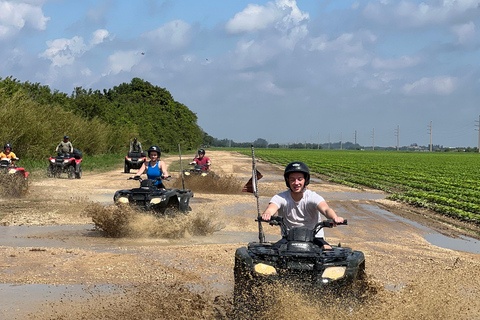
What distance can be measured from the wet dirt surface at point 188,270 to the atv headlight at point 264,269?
0.22 meters

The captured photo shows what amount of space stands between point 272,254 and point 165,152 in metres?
92.9

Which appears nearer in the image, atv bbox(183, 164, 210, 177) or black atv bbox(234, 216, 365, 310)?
black atv bbox(234, 216, 365, 310)

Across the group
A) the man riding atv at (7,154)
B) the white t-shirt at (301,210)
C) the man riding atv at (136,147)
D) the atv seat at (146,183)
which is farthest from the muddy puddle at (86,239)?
the man riding atv at (136,147)

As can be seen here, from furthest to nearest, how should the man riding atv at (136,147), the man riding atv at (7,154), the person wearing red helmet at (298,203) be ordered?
1. the man riding atv at (136,147)
2. the man riding atv at (7,154)
3. the person wearing red helmet at (298,203)

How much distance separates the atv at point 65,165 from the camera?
28.6 metres

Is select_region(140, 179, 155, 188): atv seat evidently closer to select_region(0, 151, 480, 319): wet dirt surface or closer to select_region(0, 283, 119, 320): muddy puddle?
select_region(0, 151, 480, 319): wet dirt surface

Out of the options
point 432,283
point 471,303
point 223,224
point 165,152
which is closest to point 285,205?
point 432,283

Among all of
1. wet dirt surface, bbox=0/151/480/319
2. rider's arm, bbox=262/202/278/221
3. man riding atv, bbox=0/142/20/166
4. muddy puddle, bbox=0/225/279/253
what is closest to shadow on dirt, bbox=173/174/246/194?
man riding atv, bbox=0/142/20/166

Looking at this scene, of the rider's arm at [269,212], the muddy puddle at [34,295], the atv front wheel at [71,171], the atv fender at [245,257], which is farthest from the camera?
the atv front wheel at [71,171]

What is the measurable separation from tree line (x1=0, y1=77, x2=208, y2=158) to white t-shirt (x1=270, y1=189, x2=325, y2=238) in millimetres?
29618

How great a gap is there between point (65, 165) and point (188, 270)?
2095cm

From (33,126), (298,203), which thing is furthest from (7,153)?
(33,126)

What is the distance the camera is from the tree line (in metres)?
36.6

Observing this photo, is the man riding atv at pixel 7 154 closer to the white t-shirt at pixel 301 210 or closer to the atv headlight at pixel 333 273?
the white t-shirt at pixel 301 210
